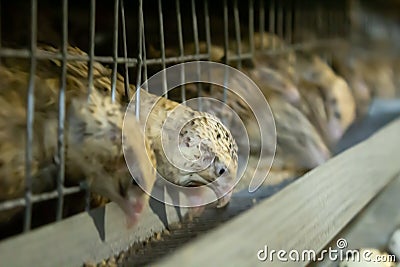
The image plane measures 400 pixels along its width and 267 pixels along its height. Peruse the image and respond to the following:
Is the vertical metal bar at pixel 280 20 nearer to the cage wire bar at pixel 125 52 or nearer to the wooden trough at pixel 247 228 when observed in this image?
the cage wire bar at pixel 125 52

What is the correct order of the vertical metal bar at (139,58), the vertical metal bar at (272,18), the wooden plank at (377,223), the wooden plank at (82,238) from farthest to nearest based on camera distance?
the vertical metal bar at (272,18) → the wooden plank at (377,223) → the vertical metal bar at (139,58) → the wooden plank at (82,238)

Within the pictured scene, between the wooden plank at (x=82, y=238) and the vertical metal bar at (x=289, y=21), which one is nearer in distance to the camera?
the wooden plank at (x=82, y=238)

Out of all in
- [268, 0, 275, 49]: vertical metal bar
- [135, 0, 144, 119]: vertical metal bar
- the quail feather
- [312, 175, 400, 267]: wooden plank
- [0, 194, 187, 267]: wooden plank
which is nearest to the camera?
[0, 194, 187, 267]: wooden plank

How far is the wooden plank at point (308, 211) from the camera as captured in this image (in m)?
0.57

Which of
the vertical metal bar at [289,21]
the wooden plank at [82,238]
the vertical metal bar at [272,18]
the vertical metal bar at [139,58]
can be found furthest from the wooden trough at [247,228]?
the vertical metal bar at [289,21]

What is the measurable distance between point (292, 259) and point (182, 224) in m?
0.15

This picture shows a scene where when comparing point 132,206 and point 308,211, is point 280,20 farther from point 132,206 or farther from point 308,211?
point 132,206

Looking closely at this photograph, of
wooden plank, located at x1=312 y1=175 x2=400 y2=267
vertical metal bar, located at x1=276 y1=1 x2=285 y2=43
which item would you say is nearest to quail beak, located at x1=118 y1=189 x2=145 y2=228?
wooden plank, located at x1=312 y1=175 x2=400 y2=267

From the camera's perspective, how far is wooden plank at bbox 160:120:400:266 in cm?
57

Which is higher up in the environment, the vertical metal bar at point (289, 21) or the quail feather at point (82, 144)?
the vertical metal bar at point (289, 21)

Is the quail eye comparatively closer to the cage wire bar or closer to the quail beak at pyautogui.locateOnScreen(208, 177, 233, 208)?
the quail beak at pyautogui.locateOnScreen(208, 177, 233, 208)

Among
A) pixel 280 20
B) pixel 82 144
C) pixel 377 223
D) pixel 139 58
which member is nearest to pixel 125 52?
pixel 139 58

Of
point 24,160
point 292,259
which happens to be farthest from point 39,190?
point 292,259

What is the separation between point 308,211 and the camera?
0.80 meters
